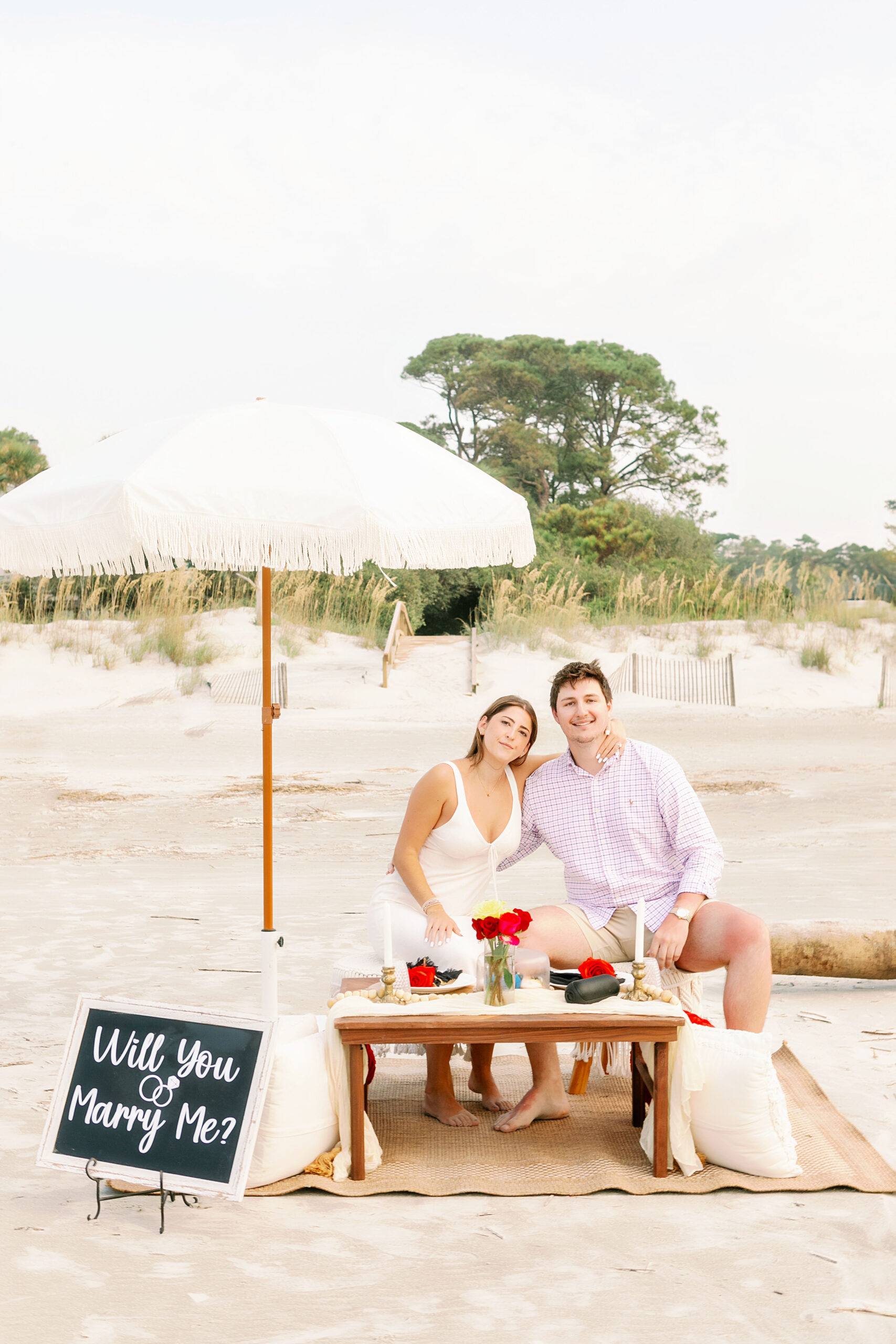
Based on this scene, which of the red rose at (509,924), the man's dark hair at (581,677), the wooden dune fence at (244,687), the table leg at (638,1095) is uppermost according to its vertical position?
the man's dark hair at (581,677)

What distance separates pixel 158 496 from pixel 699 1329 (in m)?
2.61

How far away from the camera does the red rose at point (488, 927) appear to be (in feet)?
11.7

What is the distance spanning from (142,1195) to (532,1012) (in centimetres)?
118

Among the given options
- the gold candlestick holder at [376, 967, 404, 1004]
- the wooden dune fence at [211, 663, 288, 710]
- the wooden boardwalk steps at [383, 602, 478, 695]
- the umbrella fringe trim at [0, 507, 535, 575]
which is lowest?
the wooden dune fence at [211, 663, 288, 710]

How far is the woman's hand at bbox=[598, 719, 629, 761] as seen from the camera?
4.27m

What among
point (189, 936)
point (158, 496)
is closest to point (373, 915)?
point (158, 496)

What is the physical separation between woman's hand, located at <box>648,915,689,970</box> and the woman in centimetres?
53

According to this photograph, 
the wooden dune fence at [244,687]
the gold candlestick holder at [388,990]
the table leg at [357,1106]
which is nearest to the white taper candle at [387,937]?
the gold candlestick holder at [388,990]

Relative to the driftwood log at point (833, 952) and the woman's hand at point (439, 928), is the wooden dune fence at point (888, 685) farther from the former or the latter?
the woman's hand at point (439, 928)

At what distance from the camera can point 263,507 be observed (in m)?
3.91

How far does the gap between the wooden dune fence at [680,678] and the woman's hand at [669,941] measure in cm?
1588

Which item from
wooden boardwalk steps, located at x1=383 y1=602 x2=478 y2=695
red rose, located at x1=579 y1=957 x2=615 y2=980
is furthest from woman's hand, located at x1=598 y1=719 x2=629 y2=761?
wooden boardwalk steps, located at x1=383 y1=602 x2=478 y2=695

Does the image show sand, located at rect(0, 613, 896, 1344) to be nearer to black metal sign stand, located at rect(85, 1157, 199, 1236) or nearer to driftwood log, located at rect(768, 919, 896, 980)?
black metal sign stand, located at rect(85, 1157, 199, 1236)

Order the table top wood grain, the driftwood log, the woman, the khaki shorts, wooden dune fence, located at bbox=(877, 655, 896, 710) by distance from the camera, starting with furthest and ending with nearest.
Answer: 1. wooden dune fence, located at bbox=(877, 655, 896, 710)
2. the driftwood log
3. the khaki shorts
4. the woman
5. the table top wood grain
